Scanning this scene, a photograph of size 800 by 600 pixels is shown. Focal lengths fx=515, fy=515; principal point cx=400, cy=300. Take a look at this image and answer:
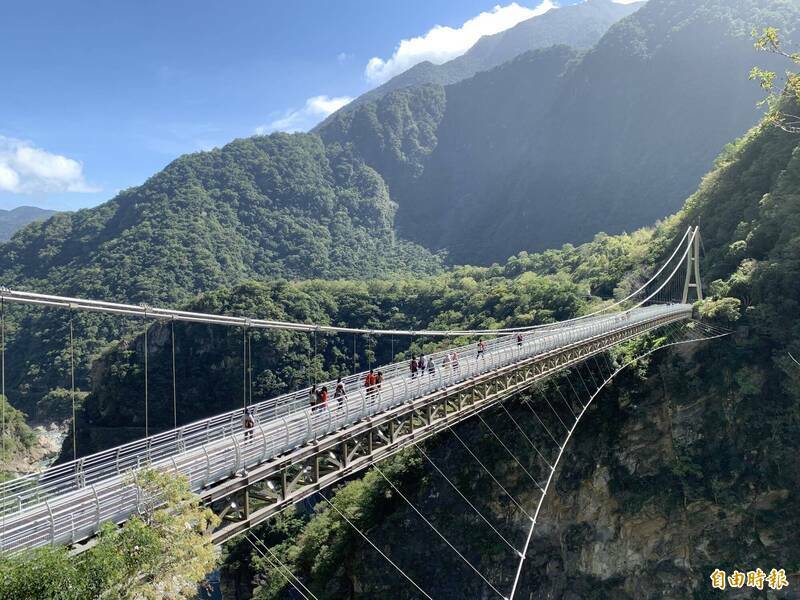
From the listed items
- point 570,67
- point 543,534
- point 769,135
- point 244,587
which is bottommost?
point 244,587

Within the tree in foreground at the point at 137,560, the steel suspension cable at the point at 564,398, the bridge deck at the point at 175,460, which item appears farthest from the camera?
the steel suspension cable at the point at 564,398

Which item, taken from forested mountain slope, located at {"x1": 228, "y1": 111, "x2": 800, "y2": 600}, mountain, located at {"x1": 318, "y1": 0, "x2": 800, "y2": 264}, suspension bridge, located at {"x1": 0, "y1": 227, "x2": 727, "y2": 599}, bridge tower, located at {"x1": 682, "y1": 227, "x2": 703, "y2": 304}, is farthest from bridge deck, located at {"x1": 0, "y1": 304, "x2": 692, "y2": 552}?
mountain, located at {"x1": 318, "y1": 0, "x2": 800, "y2": 264}

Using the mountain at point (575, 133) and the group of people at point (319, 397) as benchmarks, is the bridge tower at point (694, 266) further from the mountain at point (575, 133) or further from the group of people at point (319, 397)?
the mountain at point (575, 133)

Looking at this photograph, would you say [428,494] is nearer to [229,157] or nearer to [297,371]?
[297,371]

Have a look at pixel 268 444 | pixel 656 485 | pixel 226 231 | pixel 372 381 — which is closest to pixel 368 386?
pixel 372 381

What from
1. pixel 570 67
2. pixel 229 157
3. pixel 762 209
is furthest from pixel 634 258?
pixel 570 67

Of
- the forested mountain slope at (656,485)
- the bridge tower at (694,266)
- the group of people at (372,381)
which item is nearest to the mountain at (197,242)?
the forested mountain slope at (656,485)
